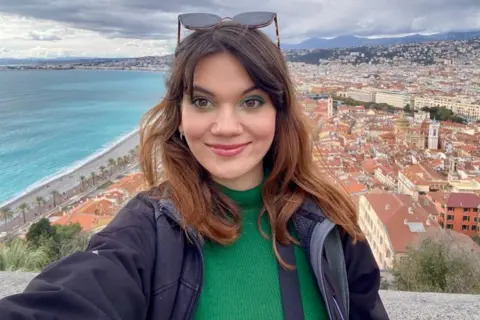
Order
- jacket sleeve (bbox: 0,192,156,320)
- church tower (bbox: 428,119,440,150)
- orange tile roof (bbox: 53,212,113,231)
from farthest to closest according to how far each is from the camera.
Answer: church tower (bbox: 428,119,440,150), orange tile roof (bbox: 53,212,113,231), jacket sleeve (bbox: 0,192,156,320)

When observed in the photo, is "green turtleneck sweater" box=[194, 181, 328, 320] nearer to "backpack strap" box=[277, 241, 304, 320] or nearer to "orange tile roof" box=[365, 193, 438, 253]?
"backpack strap" box=[277, 241, 304, 320]

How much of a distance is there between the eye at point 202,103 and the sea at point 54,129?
16.9 meters

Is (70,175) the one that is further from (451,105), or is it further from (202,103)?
(451,105)

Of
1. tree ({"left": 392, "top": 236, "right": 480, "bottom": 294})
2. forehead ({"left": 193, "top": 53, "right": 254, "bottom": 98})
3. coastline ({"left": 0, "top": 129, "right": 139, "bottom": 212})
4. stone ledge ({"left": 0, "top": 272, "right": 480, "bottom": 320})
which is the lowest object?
coastline ({"left": 0, "top": 129, "right": 139, "bottom": 212})

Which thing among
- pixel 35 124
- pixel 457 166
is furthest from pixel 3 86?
pixel 457 166

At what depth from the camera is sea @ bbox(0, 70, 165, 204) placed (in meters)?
23.7

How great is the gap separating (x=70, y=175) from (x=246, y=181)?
73.5 feet

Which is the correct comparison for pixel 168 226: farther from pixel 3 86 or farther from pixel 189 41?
pixel 3 86

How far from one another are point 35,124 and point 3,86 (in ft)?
143

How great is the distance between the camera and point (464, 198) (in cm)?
1465

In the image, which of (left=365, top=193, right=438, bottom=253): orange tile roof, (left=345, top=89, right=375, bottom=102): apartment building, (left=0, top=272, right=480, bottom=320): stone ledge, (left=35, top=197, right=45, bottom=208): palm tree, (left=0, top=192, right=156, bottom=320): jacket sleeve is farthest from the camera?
(left=345, top=89, right=375, bottom=102): apartment building

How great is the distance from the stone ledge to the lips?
0.98 meters

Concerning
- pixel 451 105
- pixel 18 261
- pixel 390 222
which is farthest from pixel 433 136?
pixel 18 261

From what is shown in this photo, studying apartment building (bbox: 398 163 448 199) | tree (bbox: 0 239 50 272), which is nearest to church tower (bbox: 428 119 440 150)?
apartment building (bbox: 398 163 448 199)
